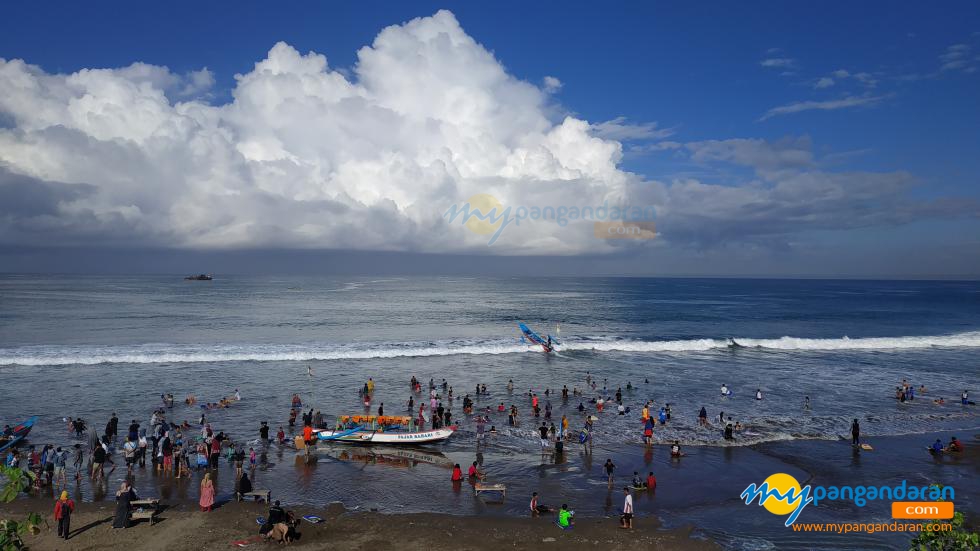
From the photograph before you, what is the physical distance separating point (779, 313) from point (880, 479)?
91.1 m

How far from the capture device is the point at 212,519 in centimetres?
1867

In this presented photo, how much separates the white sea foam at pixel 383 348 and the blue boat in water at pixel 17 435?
20.9 meters

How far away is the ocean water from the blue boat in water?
734 millimetres

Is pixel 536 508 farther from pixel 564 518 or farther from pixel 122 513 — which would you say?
pixel 122 513

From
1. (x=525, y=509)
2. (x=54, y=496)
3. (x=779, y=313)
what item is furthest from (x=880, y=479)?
(x=779, y=313)

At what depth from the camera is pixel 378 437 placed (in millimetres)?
27297

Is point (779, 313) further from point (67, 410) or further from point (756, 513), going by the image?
point (67, 410)

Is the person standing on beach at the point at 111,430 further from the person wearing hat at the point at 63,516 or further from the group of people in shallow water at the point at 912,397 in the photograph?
the group of people in shallow water at the point at 912,397

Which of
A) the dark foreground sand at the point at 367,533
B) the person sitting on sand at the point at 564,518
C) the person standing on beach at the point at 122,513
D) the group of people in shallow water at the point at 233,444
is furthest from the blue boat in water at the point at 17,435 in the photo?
the person sitting on sand at the point at 564,518

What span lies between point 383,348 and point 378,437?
1209 inches

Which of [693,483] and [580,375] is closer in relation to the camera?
[693,483]

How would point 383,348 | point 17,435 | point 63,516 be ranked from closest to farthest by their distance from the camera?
1. point 63,516
2. point 17,435
3. point 383,348

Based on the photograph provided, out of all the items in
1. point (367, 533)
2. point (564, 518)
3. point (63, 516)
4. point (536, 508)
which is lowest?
point (367, 533)

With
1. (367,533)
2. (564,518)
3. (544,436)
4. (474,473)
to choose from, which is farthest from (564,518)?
(544,436)
